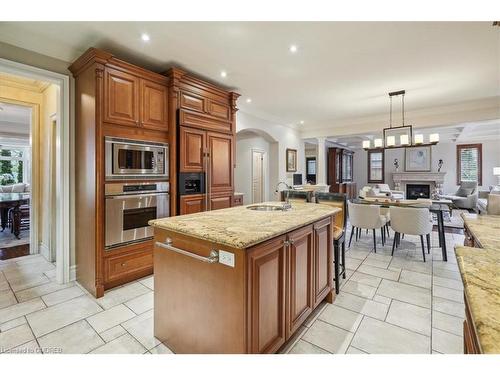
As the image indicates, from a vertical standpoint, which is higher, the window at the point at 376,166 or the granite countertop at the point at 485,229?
the window at the point at 376,166

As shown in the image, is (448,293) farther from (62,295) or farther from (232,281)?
(62,295)

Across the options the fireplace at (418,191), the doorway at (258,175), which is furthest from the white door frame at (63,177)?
the fireplace at (418,191)

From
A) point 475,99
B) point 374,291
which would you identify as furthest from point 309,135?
point 374,291

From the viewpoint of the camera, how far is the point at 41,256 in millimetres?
3609

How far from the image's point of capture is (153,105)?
9.48ft

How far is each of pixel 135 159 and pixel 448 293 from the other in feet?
11.9

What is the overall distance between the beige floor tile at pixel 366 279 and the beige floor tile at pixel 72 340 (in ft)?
8.56

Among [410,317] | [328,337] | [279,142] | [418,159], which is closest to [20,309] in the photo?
[328,337]

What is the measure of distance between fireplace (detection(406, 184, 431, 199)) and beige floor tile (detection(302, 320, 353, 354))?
9.70 metres

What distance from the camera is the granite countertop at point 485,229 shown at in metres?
1.40

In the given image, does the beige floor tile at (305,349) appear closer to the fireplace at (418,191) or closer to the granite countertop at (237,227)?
the granite countertop at (237,227)

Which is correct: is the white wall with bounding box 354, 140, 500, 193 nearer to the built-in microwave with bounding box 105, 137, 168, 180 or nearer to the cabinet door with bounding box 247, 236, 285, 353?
the built-in microwave with bounding box 105, 137, 168, 180
